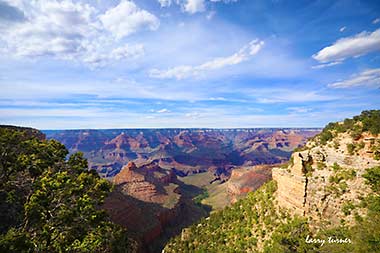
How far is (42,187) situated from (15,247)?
435 centimetres

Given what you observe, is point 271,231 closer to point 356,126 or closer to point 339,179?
point 339,179

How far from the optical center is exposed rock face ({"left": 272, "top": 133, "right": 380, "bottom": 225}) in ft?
58.5

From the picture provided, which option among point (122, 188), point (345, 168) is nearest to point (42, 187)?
point (345, 168)

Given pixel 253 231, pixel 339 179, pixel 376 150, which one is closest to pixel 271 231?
pixel 253 231

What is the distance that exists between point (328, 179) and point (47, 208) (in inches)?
852

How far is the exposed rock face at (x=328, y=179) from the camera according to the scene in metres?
17.8

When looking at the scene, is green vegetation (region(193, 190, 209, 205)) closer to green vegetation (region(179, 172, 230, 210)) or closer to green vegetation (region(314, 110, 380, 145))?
green vegetation (region(179, 172, 230, 210))

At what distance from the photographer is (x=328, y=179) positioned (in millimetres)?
19312

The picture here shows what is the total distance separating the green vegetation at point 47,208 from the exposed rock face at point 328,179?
15.8 metres

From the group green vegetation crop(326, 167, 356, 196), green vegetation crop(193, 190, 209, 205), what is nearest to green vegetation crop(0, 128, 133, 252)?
green vegetation crop(326, 167, 356, 196)

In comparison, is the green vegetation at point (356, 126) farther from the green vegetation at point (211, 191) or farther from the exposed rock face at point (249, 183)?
the green vegetation at point (211, 191)

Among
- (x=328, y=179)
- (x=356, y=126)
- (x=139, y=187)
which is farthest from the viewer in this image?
(x=139, y=187)

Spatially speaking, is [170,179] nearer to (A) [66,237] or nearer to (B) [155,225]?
(B) [155,225]

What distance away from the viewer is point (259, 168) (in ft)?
337
